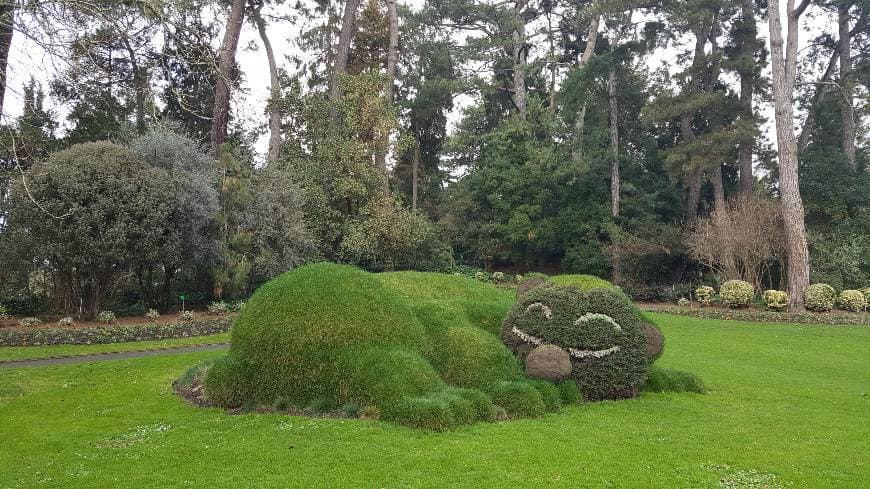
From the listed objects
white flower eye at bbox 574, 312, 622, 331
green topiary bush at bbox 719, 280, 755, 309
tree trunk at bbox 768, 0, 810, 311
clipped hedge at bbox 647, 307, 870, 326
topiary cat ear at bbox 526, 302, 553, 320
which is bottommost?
clipped hedge at bbox 647, 307, 870, 326

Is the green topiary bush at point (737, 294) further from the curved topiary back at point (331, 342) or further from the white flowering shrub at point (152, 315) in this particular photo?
the white flowering shrub at point (152, 315)

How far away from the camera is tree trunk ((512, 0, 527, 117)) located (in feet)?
119

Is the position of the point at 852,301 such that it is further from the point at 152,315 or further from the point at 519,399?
the point at 152,315

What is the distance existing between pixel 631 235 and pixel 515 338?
70.3ft

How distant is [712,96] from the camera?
1080 inches

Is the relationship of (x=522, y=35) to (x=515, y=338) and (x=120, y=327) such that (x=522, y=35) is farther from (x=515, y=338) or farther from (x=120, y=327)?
(x=515, y=338)

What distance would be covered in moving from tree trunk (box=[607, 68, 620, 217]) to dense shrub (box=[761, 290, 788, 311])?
9.59m

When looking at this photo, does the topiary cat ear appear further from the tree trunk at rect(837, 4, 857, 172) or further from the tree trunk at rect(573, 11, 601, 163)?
the tree trunk at rect(837, 4, 857, 172)

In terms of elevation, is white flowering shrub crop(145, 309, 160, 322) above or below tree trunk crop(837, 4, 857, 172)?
below

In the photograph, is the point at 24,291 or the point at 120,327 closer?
the point at 120,327

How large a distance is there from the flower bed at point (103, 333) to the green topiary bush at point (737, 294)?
1861 centimetres

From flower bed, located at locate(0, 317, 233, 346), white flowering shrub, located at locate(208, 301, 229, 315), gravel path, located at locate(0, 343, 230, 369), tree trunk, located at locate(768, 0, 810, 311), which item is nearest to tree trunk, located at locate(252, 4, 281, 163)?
white flowering shrub, located at locate(208, 301, 229, 315)

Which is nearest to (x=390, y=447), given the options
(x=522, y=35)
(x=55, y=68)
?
(x=55, y=68)

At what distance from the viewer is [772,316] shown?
21.4m
